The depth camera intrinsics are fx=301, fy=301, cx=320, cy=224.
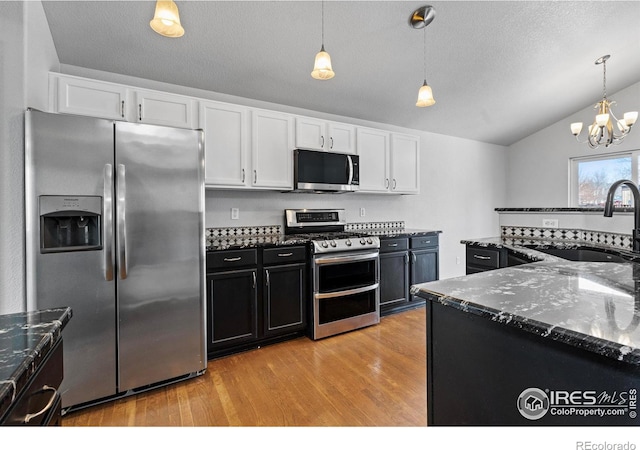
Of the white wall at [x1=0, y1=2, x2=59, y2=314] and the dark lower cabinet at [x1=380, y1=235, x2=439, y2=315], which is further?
the dark lower cabinet at [x1=380, y1=235, x2=439, y2=315]

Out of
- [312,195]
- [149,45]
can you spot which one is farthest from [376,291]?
[149,45]

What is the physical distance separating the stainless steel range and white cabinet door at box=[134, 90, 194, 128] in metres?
1.39

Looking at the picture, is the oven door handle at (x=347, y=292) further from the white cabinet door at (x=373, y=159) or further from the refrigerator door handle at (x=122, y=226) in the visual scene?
the refrigerator door handle at (x=122, y=226)

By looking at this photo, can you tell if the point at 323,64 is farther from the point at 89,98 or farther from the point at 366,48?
the point at 89,98

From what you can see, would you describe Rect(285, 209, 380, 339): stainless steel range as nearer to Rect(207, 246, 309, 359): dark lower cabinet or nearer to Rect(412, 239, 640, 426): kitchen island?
Rect(207, 246, 309, 359): dark lower cabinet

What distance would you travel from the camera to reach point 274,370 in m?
2.31

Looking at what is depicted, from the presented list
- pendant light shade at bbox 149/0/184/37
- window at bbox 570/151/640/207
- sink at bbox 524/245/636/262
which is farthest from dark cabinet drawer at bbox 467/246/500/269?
window at bbox 570/151/640/207

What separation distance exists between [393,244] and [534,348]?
2616mm

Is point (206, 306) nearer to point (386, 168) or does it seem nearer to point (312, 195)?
point (312, 195)

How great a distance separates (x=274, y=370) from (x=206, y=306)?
72cm

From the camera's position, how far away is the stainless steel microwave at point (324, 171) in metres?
3.08

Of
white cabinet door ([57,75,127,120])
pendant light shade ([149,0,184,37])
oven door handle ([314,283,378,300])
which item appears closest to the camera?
pendant light shade ([149,0,184,37])

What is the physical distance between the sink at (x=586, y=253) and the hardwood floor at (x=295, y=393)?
51.5 inches

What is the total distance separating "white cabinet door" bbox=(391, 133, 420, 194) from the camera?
3.80 m
